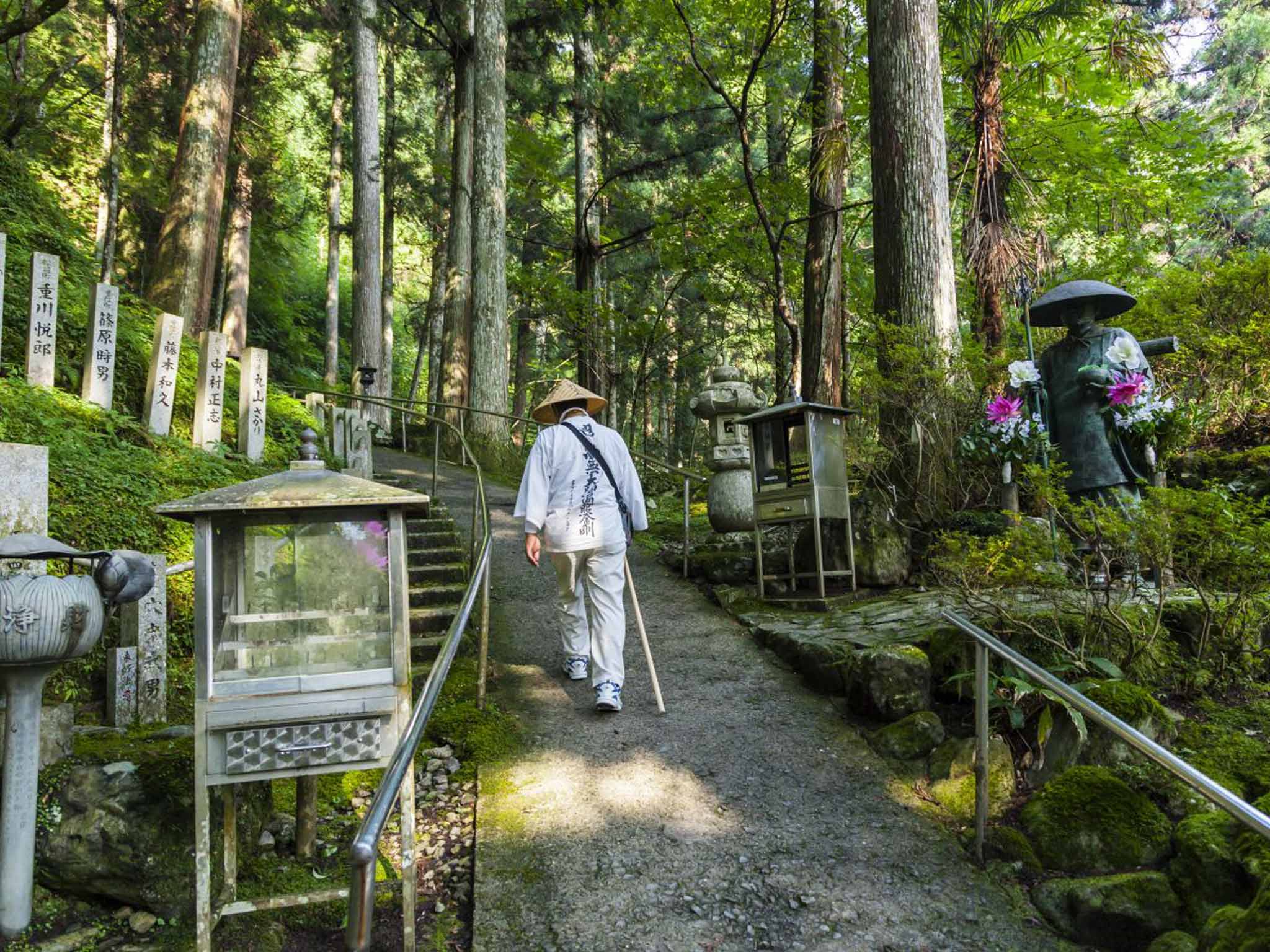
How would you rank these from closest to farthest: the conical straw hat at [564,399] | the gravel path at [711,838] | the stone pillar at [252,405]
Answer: the gravel path at [711,838], the conical straw hat at [564,399], the stone pillar at [252,405]

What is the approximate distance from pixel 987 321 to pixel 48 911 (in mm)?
8517

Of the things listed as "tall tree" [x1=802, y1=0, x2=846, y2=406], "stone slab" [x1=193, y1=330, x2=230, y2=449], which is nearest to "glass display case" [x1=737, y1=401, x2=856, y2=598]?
"tall tree" [x1=802, y1=0, x2=846, y2=406]

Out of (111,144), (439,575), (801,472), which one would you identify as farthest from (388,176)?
(801,472)

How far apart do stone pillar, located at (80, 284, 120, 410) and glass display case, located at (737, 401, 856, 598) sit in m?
5.21

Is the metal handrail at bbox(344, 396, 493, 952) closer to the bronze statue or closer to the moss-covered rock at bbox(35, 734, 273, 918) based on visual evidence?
the moss-covered rock at bbox(35, 734, 273, 918)

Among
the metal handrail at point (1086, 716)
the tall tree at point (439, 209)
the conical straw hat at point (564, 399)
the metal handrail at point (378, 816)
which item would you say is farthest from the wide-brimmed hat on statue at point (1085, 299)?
the tall tree at point (439, 209)

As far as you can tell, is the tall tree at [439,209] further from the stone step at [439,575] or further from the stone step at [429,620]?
the stone step at [429,620]

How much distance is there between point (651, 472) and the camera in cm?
1386

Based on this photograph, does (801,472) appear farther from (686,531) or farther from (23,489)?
(23,489)

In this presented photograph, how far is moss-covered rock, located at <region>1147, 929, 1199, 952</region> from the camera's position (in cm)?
226

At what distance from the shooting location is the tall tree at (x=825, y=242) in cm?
928

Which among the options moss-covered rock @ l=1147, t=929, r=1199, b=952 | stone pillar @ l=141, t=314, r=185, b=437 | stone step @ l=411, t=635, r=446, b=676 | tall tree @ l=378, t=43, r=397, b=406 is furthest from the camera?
tall tree @ l=378, t=43, r=397, b=406

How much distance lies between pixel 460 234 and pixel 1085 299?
11883 millimetres

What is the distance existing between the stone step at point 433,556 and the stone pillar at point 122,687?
2.55 meters
